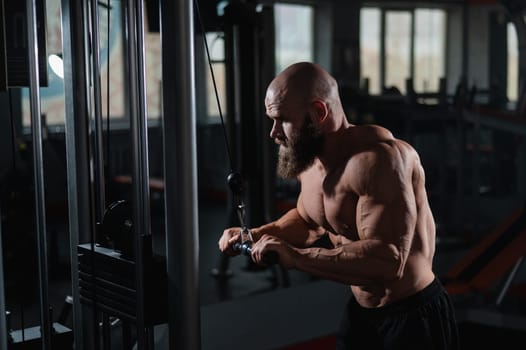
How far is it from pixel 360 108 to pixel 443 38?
13.6 ft

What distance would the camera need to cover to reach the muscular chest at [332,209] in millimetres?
1721

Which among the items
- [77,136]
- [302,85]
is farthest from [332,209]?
[77,136]

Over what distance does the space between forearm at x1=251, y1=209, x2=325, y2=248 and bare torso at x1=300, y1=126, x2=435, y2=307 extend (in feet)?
0.10

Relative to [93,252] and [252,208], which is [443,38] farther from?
[93,252]

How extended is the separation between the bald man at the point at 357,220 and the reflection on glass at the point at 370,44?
7.02 metres

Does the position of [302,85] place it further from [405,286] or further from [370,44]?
[370,44]

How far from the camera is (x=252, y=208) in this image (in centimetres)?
409

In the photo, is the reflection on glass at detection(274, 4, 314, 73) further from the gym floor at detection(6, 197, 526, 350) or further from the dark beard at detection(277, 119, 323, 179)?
the dark beard at detection(277, 119, 323, 179)

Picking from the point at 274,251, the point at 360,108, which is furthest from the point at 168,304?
the point at 360,108

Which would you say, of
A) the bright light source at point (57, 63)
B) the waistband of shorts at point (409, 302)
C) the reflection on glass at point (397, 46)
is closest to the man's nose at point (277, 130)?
the waistband of shorts at point (409, 302)

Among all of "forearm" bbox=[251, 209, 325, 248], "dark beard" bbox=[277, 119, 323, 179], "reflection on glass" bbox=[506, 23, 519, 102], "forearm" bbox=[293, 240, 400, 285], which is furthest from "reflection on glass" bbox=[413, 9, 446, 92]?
"forearm" bbox=[293, 240, 400, 285]

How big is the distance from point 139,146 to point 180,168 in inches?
5.4

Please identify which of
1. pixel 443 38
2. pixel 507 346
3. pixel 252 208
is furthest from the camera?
pixel 443 38

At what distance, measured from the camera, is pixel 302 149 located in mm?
1678
